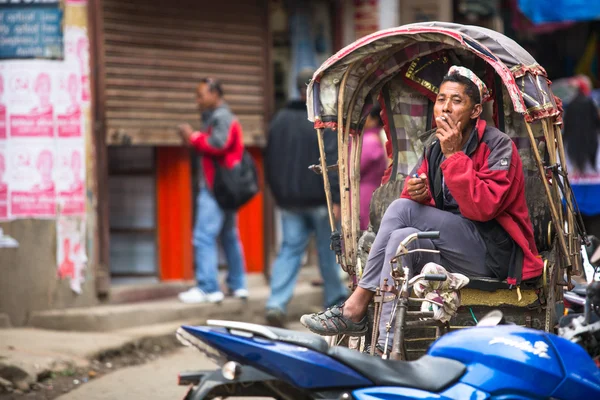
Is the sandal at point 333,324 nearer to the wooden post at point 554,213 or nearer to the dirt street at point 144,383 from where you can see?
the wooden post at point 554,213

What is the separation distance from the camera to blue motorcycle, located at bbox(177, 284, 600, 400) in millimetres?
3445

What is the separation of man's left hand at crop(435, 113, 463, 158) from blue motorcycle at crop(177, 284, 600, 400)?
149 centimetres

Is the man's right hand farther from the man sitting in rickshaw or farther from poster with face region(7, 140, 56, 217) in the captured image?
poster with face region(7, 140, 56, 217)

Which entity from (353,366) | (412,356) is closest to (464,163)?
(412,356)

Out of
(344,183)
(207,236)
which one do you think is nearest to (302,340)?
(344,183)

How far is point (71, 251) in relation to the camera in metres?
8.86

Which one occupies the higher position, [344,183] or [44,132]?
[44,132]

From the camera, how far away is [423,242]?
4.98 m

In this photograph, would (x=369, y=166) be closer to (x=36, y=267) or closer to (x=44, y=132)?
(x=44, y=132)

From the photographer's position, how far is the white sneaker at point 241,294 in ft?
31.6

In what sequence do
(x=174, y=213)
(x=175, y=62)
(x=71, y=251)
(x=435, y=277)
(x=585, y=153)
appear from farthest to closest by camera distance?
(x=174, y=213)
(x=585, y=153)
(x=175, y=62)
(x=71, y=251)
(x=435, y=277)

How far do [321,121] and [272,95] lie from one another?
471 centimetres

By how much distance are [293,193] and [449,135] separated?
164 inches

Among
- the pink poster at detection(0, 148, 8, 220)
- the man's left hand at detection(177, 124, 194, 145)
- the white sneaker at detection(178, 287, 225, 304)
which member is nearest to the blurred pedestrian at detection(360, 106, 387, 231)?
the white sneaker at detection(178, 287, 225, 304)
